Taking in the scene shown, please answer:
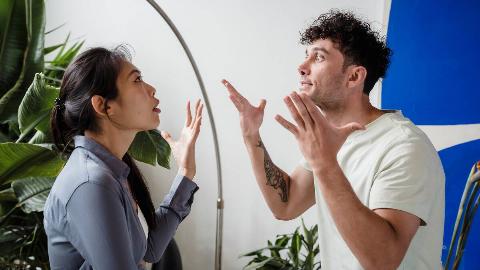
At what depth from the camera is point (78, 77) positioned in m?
1.44

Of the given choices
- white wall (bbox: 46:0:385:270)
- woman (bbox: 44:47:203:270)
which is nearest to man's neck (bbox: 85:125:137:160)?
woman (bbox: 44:47:203:270)

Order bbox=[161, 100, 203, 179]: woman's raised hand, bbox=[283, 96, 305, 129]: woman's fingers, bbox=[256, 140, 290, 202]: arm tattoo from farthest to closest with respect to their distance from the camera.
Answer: bbox=[256, 140, 290, 202]: arm tattoo, bbox=[161, 100, 203, 179]: woman's raised hand, bbox=[283, 96, 305, 129]: woman's fingers

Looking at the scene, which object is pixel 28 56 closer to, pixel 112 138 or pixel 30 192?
pixel 30 192

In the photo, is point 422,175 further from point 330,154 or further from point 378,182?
point 330,154

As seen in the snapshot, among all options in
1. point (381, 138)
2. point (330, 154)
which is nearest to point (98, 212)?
point (330, 154)

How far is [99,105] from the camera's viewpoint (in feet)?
4.69

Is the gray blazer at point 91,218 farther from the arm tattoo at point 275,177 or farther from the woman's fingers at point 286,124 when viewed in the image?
the arm tattoo at point 275,177

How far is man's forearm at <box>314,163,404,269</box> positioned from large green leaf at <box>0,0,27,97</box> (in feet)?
5.45

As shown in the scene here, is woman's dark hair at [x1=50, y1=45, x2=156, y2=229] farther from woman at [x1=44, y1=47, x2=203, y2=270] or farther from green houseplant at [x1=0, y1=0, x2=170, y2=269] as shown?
green houseplant at [x1=0, y1=0, x2=170, y2=269]

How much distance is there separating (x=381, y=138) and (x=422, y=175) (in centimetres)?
20

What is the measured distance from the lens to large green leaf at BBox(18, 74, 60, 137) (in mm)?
2125

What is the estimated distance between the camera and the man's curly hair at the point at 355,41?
74.2 inches

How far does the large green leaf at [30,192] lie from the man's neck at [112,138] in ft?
2.96


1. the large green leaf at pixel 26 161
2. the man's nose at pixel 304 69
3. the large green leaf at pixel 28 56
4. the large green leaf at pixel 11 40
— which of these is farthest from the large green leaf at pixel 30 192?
the man's nose at pixel 304 69
